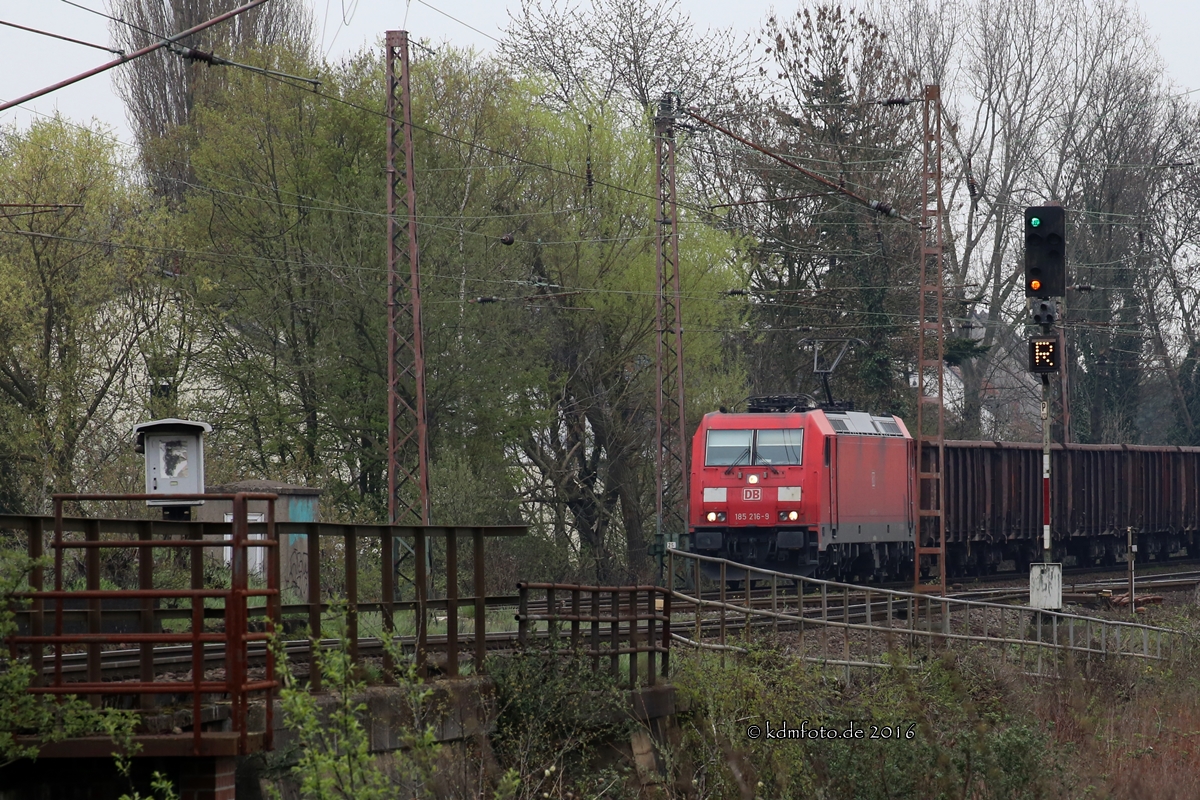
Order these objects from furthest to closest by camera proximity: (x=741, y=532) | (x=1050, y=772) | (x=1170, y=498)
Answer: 1. (x=1170, y=498)
2. (x=741, y=532)
3. (x=1050, y=772)

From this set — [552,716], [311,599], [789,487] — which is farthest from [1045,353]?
[311,599]

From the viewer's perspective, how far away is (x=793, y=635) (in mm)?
16734

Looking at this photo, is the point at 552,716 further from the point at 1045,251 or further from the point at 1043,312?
the point at 1045,251

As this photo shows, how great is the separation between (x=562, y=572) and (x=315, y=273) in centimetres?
762

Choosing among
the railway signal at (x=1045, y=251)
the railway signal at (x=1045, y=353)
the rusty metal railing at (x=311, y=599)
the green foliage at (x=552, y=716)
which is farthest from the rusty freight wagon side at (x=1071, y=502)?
the green foliage at (x=552, y=716)

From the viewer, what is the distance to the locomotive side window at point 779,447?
1001 inches

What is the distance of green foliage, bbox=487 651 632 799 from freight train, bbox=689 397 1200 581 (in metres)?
15.1

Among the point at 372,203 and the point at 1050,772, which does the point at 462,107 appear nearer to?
the point at 372,203

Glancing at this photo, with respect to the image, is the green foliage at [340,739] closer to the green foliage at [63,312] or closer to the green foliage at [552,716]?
the green foliage at [552,716]

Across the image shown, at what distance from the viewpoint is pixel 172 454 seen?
51.0 feet

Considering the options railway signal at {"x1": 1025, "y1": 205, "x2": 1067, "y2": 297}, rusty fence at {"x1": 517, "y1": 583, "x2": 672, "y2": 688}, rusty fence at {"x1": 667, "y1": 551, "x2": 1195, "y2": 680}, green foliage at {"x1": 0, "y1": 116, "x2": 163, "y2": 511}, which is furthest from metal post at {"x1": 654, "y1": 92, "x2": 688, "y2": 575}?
rusty fence at {"x1": 517, "y1": 583, "x2": 672, "y2": 688}

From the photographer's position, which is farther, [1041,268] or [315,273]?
[315,273]

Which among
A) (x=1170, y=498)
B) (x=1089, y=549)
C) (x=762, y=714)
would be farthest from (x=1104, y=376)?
(x=762, y=714)

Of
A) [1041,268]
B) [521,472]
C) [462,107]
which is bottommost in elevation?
[521,472]
